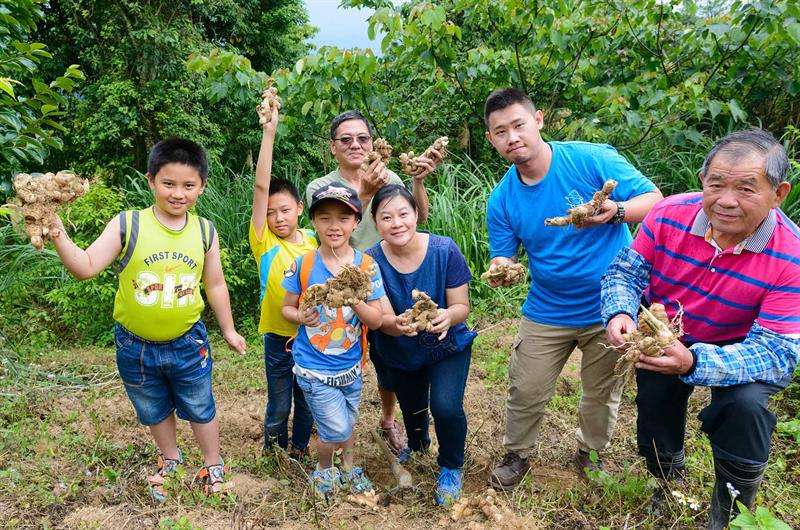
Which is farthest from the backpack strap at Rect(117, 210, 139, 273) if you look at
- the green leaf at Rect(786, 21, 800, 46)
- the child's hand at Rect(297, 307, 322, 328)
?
the green leaf at Rect(786, 21, 800, 46)

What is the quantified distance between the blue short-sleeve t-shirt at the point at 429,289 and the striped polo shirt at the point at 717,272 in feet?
2.65

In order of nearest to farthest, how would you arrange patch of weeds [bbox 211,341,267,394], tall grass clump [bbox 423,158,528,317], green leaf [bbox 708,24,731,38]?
patch of weeds [bbox 211,341,267,394]
green leaf [bbox 708,24,731,38]
tall grass clump [bbox 423,158,528,317]

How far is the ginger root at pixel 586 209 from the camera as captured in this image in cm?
230

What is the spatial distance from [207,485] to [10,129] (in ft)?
7.05

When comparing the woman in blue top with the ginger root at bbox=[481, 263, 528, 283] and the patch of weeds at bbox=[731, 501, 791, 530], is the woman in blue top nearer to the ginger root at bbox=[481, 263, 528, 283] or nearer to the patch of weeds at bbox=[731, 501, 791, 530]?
the ginger root at bbox=[481, 263, 528, 283]

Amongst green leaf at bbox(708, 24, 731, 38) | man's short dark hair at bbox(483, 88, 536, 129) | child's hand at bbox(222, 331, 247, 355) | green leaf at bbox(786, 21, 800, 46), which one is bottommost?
child's hand at bbox(222, 331, 247, 355)

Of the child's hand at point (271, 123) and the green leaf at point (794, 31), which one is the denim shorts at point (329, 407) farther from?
the green leaf at point (794, 31)

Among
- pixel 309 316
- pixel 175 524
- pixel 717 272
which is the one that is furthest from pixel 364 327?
pixel 717 272

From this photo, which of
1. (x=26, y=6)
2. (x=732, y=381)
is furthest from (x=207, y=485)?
(x=26, y=6)

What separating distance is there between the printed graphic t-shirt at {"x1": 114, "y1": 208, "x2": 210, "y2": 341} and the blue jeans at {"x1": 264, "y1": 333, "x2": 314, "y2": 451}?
50 cm

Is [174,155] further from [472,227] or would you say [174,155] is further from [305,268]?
[472,227]

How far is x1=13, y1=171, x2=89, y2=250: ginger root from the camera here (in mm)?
1912

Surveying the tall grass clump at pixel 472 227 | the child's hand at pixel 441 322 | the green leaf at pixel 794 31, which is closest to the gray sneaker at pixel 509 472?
the child's hand at pixel 441 322

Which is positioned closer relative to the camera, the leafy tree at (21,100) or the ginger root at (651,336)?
the ginger root at (651,336)
